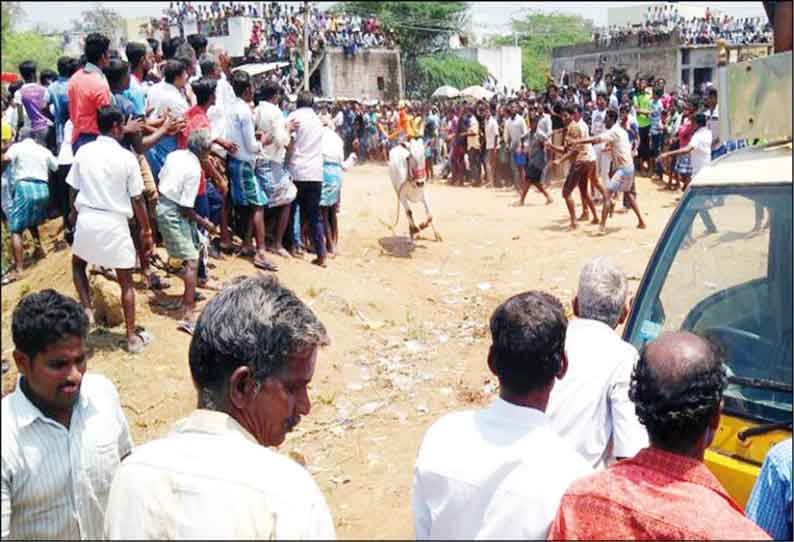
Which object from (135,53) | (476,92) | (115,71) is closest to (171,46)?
(135,53)

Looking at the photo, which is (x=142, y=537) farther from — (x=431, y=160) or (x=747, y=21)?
(x=431, y=160)

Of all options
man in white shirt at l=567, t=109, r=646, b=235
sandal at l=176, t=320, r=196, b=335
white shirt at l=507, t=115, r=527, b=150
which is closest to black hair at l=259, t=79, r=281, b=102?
sandal at l=176, t=320, r=196, b=335

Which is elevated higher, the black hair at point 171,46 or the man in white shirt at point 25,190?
the black hair at point 171,46

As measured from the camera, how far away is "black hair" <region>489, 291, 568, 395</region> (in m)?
2.12

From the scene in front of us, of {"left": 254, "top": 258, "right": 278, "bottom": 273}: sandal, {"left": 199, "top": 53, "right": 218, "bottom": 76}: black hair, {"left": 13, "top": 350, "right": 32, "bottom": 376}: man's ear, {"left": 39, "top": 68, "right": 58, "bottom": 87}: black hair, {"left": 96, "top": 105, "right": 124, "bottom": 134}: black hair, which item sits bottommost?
{"left": 254, "top": 258, "right": 278, "bottom": 273}: sandal

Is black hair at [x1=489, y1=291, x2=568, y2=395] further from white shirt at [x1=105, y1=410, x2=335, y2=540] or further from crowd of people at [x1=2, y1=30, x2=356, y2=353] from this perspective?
crowd of people at [x1=2, y1=30, x2=356, y2=353]

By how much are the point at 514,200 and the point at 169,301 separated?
10.2m

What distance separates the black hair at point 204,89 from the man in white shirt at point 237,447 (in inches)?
215

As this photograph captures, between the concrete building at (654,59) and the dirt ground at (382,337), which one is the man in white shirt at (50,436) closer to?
the dirt ground at (382,337)

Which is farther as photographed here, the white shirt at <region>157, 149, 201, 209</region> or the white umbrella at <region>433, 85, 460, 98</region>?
the white umbrella at <region>433, 85, 460, 98</region>

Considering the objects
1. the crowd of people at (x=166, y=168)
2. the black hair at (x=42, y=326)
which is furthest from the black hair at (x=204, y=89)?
the black hair at (x=42, y=326)

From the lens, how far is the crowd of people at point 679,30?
1261 centimetres

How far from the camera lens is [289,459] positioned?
1643 millimetres

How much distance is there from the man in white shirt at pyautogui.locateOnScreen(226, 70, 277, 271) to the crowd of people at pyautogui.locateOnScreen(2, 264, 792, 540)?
18.2 ft
